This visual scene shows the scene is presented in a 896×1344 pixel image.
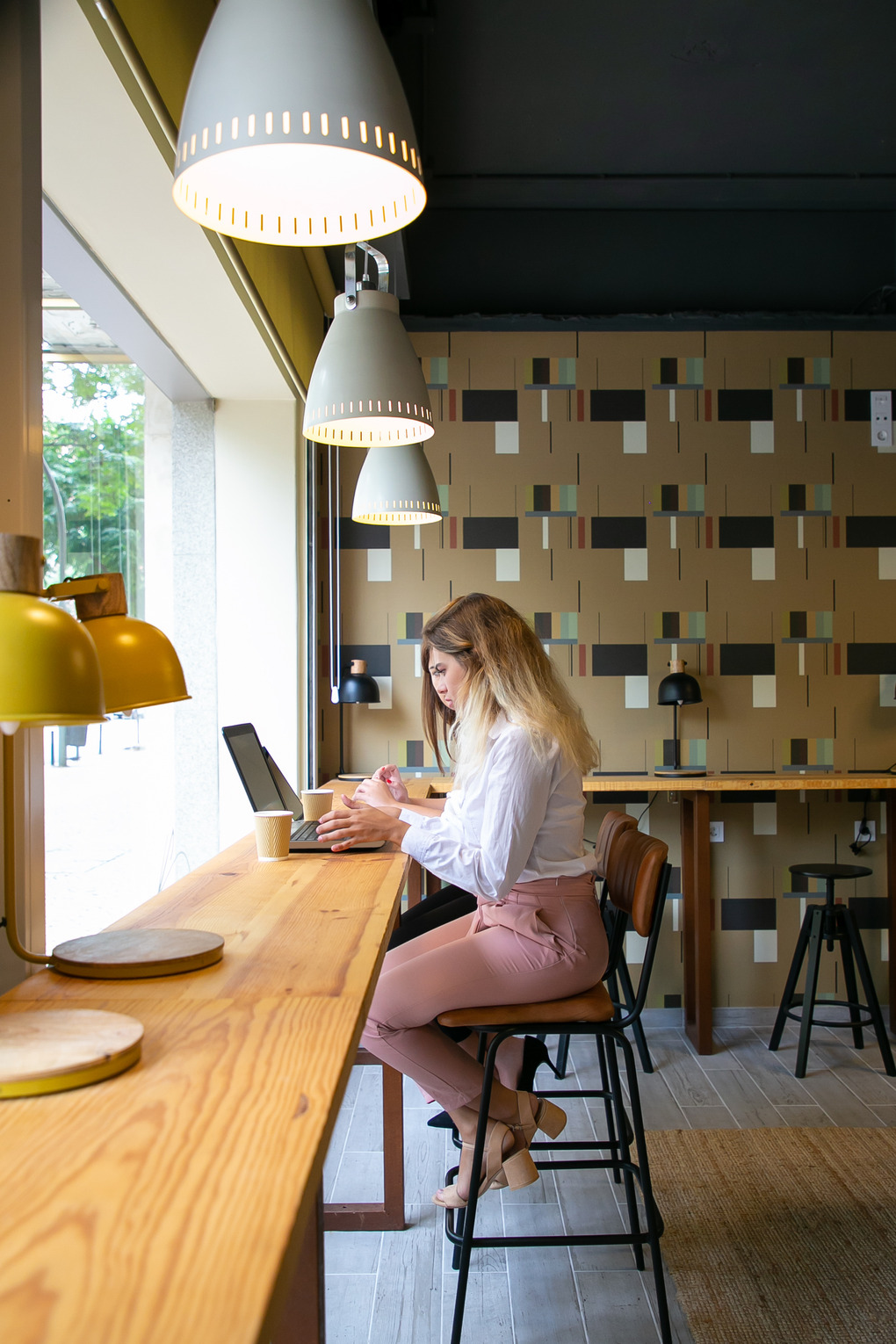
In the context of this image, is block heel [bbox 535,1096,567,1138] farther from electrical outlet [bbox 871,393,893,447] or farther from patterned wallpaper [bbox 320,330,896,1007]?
electrical outlet [bbox 871,393,893,447]

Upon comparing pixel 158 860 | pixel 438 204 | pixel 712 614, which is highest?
pixel 438 204

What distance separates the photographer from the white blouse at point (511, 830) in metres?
1.89

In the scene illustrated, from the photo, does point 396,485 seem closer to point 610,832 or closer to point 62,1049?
point 610,832

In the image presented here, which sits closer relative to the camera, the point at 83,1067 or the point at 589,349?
the point at 83,1067

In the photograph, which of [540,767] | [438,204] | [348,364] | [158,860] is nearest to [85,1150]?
[540,767]

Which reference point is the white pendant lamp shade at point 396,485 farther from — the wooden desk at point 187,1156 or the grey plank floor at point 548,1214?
the wooden desk at point 187,1156

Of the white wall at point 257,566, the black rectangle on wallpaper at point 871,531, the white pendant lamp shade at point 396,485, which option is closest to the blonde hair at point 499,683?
the white pendant lamp shade at point 396,485

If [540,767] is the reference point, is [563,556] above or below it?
above

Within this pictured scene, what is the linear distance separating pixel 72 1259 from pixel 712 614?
149 inches

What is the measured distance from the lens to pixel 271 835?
1.97 meters

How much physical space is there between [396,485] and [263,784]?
1042 millimetres

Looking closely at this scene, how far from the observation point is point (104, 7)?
1.41m

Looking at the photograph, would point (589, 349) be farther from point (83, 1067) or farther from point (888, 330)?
point (83, 1067)

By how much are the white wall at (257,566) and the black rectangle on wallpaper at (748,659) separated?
1821 millimetres
